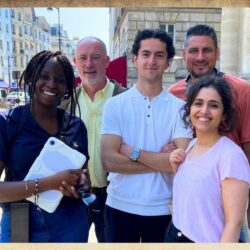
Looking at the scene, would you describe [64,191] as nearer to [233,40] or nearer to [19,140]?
[19,140]

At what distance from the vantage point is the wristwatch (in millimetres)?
2242

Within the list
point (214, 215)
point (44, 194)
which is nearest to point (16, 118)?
point (44, 194)

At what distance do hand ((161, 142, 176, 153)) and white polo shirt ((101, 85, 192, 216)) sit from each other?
25 mm

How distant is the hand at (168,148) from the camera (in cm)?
226

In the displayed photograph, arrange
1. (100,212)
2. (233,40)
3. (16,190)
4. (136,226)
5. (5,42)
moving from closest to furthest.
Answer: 1. (16,190)
2. (136,226)
3. (100,212)
4. (233,40)
5. (5,42)

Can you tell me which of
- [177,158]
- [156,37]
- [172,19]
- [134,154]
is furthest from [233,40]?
[172,19]

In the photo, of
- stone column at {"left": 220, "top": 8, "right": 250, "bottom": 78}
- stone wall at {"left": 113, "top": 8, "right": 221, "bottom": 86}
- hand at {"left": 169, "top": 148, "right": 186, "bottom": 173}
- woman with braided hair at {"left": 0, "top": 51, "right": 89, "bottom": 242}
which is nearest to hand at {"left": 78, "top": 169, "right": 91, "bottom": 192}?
woman with braided hair at {"left": 0, "top": 51, "right": 89, "bottom": 242}

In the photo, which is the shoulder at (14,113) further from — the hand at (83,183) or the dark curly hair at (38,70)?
the hand at (83,183)

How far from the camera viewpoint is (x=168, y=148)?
2271mm

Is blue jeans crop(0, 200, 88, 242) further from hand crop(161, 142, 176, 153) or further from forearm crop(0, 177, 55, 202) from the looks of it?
hand crop(161, 142, 176, 153)

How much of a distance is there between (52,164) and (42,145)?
0.35ft

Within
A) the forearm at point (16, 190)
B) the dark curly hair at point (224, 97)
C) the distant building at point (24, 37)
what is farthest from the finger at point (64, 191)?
the distant building at point (24, 37)

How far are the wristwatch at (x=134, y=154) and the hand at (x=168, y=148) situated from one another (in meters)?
0.15

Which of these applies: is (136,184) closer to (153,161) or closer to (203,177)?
(153,161)
